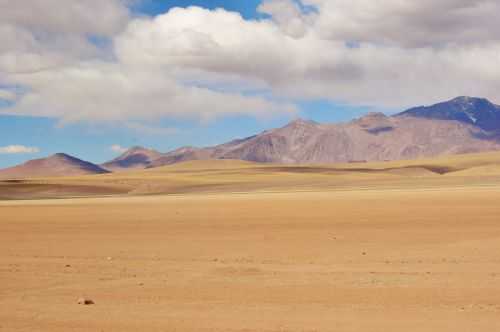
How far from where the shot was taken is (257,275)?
14742 millimetres

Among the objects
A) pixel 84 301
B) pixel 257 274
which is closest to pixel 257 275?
pixel 257 274

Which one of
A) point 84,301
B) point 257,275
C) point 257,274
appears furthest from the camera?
point 257,274

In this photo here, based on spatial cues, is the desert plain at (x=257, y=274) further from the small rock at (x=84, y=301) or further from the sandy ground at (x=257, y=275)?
the small rock at (x=84, y=301)

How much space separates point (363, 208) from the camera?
3556cm

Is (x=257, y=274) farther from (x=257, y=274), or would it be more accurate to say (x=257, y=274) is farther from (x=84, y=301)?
(x=84, y=301)

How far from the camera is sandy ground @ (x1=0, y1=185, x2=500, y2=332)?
10.1 meters

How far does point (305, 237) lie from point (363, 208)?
13.3 m

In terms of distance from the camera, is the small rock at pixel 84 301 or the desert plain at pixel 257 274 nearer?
the desert plain at pixel 257 274

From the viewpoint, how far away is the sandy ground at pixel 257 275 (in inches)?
400

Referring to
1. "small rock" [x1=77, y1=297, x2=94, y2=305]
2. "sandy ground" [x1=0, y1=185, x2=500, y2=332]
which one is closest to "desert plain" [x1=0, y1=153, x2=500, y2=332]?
"sandy ground" [x1=0, y1=185, x2=500, y2=332]

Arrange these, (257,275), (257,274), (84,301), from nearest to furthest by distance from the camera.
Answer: (84,301) → (257,275) → (257,274)

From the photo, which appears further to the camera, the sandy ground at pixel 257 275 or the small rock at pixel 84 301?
the small rock at pixel 84 301

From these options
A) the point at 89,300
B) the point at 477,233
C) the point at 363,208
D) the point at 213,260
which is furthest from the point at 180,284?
the point at 363,208

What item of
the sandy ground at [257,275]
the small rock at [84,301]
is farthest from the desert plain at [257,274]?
the small rock at [84,301]
